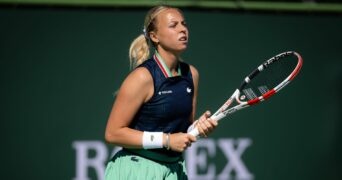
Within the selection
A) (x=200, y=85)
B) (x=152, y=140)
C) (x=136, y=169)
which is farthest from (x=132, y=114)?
(x=200, y=85)

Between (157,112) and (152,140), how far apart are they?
0.15 meters

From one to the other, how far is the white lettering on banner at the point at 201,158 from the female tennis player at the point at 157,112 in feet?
5.26

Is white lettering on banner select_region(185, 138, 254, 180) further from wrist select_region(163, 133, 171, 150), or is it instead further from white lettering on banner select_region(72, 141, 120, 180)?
wrist select_region(163, 133, 171, 150)

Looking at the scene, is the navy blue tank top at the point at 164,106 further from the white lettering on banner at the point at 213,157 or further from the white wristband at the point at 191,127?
the white lettering on banner at the point at 213,157

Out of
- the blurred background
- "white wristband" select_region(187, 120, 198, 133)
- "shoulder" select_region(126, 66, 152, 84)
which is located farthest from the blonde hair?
the blurred background

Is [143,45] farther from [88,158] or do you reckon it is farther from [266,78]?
[88,158]

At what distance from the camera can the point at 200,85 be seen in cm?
547

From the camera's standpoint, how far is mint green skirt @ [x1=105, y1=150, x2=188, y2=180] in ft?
11.8

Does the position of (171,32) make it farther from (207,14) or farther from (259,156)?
(259,156)

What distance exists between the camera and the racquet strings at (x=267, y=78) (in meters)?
3.83

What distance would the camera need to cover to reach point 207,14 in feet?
18.0

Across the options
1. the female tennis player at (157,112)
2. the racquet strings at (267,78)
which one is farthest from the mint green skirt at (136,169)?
the racquet strings at (267,78)

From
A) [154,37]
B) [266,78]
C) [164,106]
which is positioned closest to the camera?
[164,106]

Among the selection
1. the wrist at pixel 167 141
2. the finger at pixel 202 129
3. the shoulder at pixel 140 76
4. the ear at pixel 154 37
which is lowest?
the wrist at pixel 167 141
